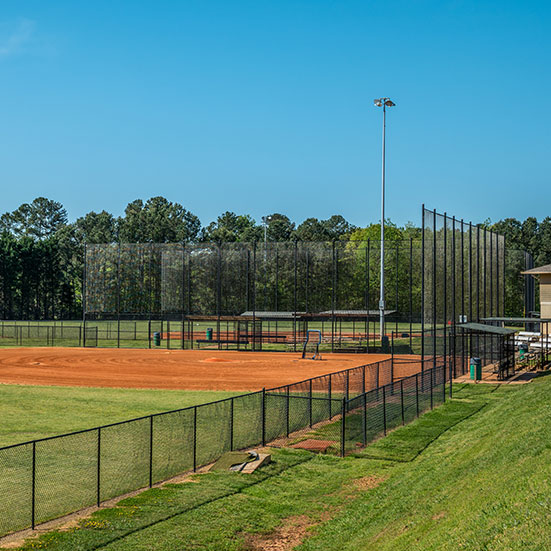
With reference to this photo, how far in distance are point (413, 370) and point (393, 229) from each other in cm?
8462

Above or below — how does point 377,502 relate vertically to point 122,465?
below

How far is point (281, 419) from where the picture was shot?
21438 millimetres

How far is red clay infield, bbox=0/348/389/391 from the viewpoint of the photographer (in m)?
36.5

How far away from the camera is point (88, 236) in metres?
148

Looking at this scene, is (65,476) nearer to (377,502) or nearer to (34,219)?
(377,502)

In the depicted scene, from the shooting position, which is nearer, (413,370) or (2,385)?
(2,385)

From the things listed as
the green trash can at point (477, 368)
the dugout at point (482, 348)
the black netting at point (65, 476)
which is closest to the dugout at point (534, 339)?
the dugout at point (482, 348)

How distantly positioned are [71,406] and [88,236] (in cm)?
12425

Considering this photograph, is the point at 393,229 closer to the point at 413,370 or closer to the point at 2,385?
the point at 413,370

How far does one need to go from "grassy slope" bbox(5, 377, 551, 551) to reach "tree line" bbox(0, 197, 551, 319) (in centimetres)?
7441

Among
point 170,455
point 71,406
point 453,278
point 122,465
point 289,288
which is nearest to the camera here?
point 122,465

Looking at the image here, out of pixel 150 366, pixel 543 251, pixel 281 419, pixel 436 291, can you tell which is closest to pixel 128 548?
pixel 281 419

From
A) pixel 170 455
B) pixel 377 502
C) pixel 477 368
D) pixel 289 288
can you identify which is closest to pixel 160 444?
pixel 170 455

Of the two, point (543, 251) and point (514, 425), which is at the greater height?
point (543, 251)
